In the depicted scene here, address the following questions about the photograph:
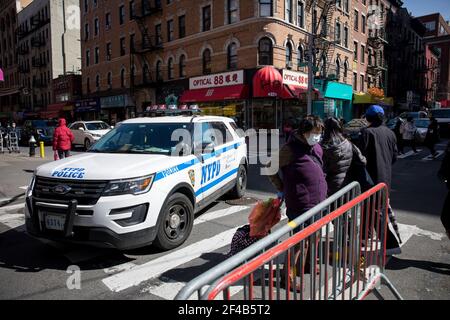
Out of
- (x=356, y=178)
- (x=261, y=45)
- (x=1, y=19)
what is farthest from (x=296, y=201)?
(x=1, y=19)

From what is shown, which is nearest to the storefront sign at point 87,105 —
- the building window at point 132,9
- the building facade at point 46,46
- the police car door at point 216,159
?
the building facade at point 46,46

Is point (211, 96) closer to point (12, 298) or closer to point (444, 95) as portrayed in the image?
point (12, 298)

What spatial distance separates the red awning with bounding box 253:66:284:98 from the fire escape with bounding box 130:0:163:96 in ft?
34.9

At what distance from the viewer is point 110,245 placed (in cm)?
399

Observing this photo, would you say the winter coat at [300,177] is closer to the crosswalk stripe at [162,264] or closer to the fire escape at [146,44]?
the crosswalk stripe at [162,264]

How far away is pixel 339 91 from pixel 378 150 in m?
27.3

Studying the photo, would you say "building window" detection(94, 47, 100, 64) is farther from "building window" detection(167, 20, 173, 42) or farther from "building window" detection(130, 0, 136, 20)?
"building window" detection(167, 20, 173, 42)

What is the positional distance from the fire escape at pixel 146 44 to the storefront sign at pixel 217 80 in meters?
4.57

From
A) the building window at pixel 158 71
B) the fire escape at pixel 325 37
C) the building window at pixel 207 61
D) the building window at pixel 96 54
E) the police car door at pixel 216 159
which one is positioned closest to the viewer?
the police car door at pixel 216 159

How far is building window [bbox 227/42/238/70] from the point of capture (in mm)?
24130

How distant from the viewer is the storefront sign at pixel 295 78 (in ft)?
76.1

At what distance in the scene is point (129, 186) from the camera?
409 centimetres

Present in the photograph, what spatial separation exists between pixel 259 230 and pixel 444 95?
7477cm

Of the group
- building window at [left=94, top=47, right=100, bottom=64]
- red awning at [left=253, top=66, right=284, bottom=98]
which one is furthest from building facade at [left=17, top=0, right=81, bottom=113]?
red awning at [left=253, top=66, right=284, bottom=98]
